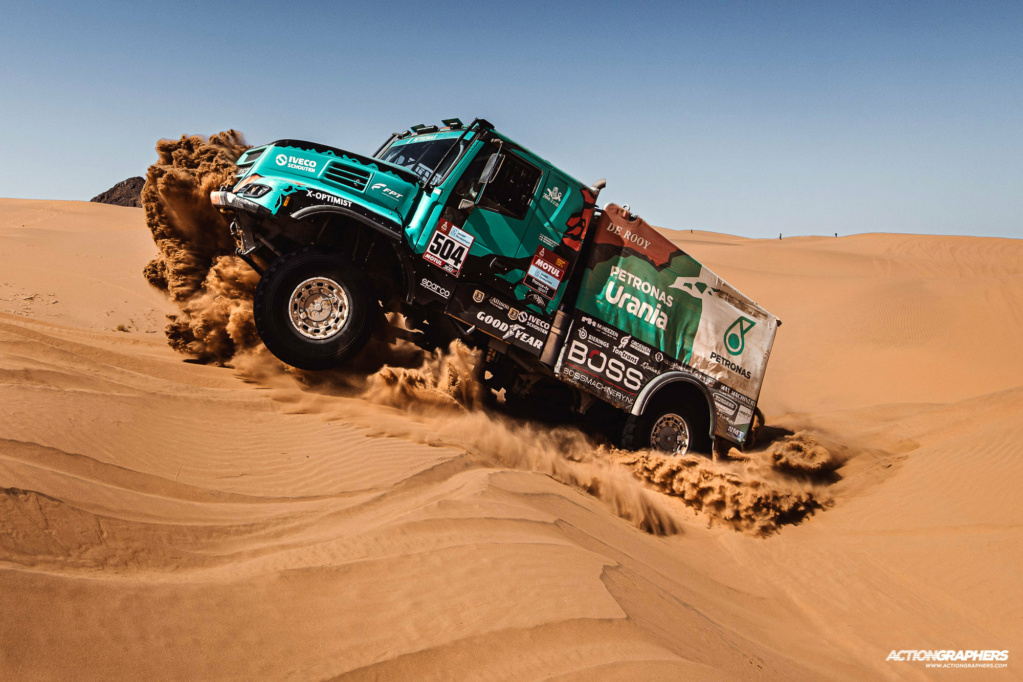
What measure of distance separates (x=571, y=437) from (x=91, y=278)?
14351 mm

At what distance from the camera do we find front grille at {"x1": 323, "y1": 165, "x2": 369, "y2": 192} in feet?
19.9

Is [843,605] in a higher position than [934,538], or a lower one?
lower

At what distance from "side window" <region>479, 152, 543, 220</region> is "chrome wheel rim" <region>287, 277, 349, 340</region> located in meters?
1.62

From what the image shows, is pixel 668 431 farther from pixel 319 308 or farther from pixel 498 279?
pixel 319 308

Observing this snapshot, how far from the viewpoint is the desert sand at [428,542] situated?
2.70 metres

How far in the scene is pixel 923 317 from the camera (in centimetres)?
1914

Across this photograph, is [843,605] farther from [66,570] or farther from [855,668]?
[66,570]

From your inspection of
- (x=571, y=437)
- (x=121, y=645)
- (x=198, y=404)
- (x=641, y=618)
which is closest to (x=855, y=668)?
(x=641, y=618)

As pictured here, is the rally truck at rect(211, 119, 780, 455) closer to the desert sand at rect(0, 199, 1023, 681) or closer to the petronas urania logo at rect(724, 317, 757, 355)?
the petronas urania logo at rect(724, 317, 757, 355)

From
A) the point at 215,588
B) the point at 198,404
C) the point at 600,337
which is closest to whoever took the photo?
the point at 215,588

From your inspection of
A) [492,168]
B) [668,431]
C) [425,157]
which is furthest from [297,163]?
[668,431]

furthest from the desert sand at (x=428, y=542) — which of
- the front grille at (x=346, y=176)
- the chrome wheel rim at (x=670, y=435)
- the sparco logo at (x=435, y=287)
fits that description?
the front grille at (x=346, y=176)

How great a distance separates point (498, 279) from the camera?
21.4 feet

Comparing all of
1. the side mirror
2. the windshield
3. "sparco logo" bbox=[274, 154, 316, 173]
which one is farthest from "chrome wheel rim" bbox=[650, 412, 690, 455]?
"sparco logo" bbox=[274, 154, 316, 173]
